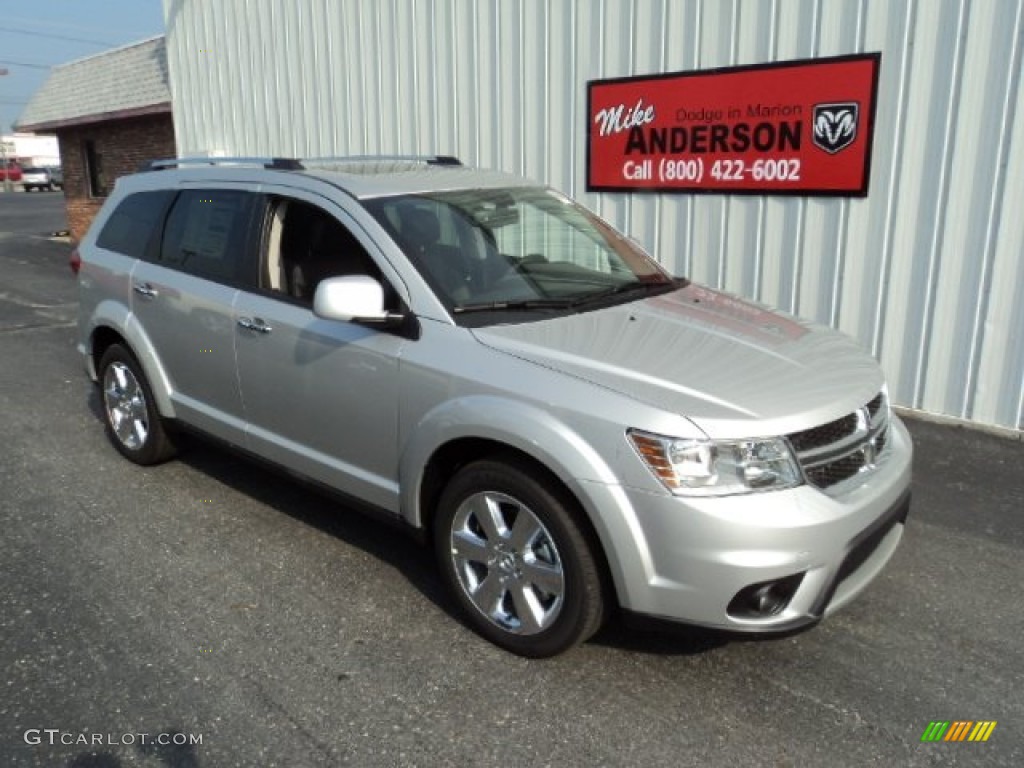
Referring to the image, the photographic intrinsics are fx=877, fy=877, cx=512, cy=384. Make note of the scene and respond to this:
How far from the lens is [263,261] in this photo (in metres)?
4.16

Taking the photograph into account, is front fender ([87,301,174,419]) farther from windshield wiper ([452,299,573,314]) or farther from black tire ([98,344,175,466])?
windshield wiper ([452,299,573,314])

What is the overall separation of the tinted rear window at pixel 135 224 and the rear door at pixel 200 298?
0.40 ft

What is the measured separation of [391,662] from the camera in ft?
10.6

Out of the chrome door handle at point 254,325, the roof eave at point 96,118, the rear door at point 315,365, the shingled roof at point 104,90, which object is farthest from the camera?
the shingled roof at point 104,90

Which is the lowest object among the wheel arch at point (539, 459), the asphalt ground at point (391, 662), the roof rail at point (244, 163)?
the asphalt ground at point (391, 662)

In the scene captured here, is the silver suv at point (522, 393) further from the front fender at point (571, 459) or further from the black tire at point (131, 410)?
the black tire at point (131, 410)

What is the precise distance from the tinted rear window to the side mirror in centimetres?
208

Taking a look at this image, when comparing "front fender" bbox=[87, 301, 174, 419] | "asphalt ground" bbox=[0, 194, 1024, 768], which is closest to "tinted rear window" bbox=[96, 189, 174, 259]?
"front fender" bbox=[87, 301, 174, 419]

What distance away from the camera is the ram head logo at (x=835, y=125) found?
6094 millimetres

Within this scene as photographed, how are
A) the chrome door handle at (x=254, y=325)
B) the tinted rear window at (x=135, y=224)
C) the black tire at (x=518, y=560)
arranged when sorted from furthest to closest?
the tinted rear window at (x=135, y=224) → the chrome door handle at (x=254, y=325) → the black tire at (x=518, y=560)

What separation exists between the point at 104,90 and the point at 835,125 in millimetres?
15333

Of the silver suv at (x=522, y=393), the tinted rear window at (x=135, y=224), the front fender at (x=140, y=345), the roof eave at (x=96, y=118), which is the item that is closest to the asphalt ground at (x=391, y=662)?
the silver suv at (x=522, y=393)

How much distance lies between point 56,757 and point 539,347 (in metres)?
2.05

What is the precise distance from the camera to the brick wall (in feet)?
51.9
